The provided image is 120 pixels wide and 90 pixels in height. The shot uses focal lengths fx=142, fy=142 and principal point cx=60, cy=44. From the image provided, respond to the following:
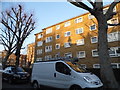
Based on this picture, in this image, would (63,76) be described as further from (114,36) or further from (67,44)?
(67,44)

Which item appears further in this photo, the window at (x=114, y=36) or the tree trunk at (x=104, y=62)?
the window at (x=114, y=36)

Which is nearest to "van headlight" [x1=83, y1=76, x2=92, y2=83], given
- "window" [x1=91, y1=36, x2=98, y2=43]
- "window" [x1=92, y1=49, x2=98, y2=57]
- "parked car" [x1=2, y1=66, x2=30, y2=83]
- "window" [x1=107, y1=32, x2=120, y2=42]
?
"parked car" [x1=2, y1=66, x2=30, y2=83]

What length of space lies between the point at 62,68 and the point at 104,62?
3.11m

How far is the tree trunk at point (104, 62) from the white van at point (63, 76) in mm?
1630

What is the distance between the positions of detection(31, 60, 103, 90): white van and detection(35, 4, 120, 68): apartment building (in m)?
13.5

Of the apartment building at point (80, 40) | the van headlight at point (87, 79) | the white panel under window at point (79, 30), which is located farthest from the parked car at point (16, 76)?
the white panel under window at point (79, 30)

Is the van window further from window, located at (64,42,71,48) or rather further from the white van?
window, located at (64,42,71,48)

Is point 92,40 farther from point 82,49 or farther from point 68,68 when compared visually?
point 68,68

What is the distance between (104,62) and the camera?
966cm

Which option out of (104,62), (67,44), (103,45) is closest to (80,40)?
(67,44)

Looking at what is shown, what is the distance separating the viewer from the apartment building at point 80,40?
A: 2527cm

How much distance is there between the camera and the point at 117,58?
78.7 feet

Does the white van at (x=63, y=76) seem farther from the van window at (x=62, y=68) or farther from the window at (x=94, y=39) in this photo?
the window at (x=94, y=39)

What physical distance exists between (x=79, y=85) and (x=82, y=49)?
22.9 m
